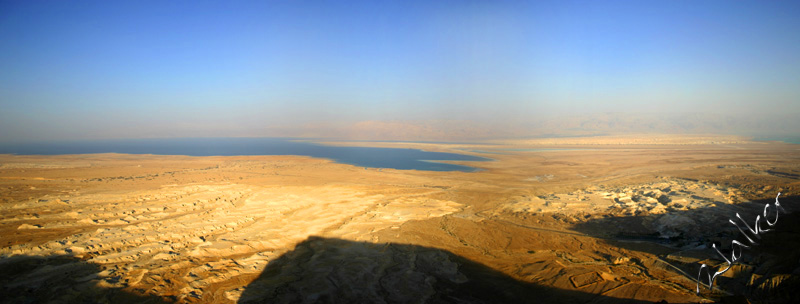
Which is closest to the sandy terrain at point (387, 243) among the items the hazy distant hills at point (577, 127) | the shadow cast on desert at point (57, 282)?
the shadow cast on desert at point (57, 282)

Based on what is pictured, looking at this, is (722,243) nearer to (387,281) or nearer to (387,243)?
(387,281)

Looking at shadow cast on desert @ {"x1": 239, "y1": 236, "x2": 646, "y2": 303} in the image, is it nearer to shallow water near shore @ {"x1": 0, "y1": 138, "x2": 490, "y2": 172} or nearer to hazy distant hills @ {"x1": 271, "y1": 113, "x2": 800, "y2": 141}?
shallow water near shore @ {"x1": 0, "y1": 138, "x2": 490, "y2": 172}

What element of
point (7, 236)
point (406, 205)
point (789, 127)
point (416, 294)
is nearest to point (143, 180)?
point (7, 236)

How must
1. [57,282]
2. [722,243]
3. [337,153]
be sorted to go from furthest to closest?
[337,153] → [722,243] → [57,282]

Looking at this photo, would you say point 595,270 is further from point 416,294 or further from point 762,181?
point 762,181

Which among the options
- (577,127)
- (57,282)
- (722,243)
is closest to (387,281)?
(57,282)

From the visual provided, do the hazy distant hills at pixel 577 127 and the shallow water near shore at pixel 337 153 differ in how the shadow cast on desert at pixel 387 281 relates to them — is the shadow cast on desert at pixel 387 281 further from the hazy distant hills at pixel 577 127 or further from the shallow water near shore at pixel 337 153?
the hazy distant hills at pixel 577 127
